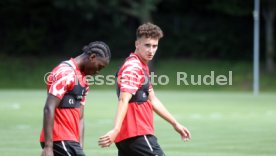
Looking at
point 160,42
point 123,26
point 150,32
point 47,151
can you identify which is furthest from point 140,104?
point 123,26

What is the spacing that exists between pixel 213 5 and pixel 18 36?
13.5 meters

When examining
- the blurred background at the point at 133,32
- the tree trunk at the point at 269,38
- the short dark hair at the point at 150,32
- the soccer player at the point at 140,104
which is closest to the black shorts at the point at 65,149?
the soccer player at the point at 140,104

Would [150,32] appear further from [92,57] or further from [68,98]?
[68,98]

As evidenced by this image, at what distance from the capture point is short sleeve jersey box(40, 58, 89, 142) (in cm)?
807

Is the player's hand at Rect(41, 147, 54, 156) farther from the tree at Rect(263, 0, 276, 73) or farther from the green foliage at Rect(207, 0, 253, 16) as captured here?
the green foliage at Rect(207, 0, 253, 16)

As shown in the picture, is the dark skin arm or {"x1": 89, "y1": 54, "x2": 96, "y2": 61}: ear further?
{"x1": 89, "y1": 54, "x2": 96, "y2": 61}: ear

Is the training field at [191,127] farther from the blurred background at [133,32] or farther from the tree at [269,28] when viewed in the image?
the blurred background at [133,32]

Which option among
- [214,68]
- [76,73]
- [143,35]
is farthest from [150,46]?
[214,68]

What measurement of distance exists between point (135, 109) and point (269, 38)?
44441 mm

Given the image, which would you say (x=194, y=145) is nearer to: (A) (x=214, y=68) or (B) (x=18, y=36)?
(A) (x=214, y=68)

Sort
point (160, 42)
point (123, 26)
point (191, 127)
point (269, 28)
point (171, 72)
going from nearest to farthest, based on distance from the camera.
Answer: point (191, 127) < point (171, 72) < point (269, 28) < point (160, 42) < point (123, 26)

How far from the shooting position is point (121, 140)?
347 inches

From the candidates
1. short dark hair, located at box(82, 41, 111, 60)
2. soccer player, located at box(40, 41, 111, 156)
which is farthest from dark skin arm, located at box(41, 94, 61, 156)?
short dark hair, located at box(82, 41, 111, 60)

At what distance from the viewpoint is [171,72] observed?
50.7m
